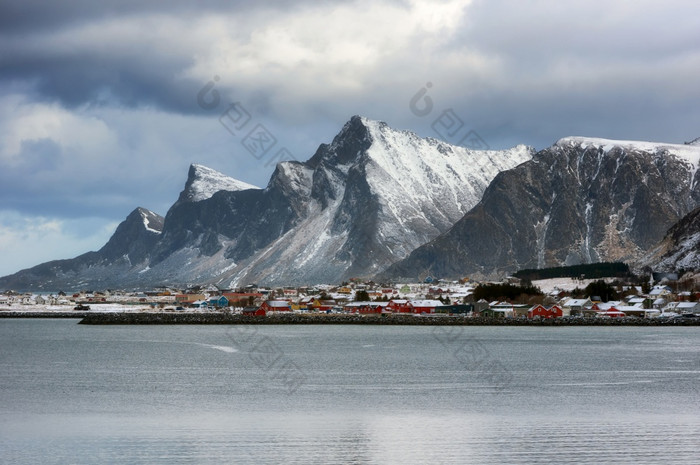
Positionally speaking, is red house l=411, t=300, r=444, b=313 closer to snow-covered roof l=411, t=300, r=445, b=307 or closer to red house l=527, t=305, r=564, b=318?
snow-covered roof l=411, t=300, r=445, b=307

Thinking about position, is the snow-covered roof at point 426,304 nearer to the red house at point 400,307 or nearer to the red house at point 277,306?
the red house at point 400,307

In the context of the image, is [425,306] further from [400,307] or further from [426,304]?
[400,307]

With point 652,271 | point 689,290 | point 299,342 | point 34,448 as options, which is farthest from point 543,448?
point 652,271

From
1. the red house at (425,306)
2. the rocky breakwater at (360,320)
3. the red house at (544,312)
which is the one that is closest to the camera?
the rocky breakwater at (360,320)

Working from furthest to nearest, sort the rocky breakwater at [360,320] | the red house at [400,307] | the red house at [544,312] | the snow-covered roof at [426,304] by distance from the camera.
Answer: the snow-covered roof at [426,304]
the red house at [400,307]
the red house at [544,312]
the rocky breakwater at [360,320]

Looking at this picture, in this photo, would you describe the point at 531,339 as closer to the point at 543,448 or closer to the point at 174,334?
the point at 174,334
